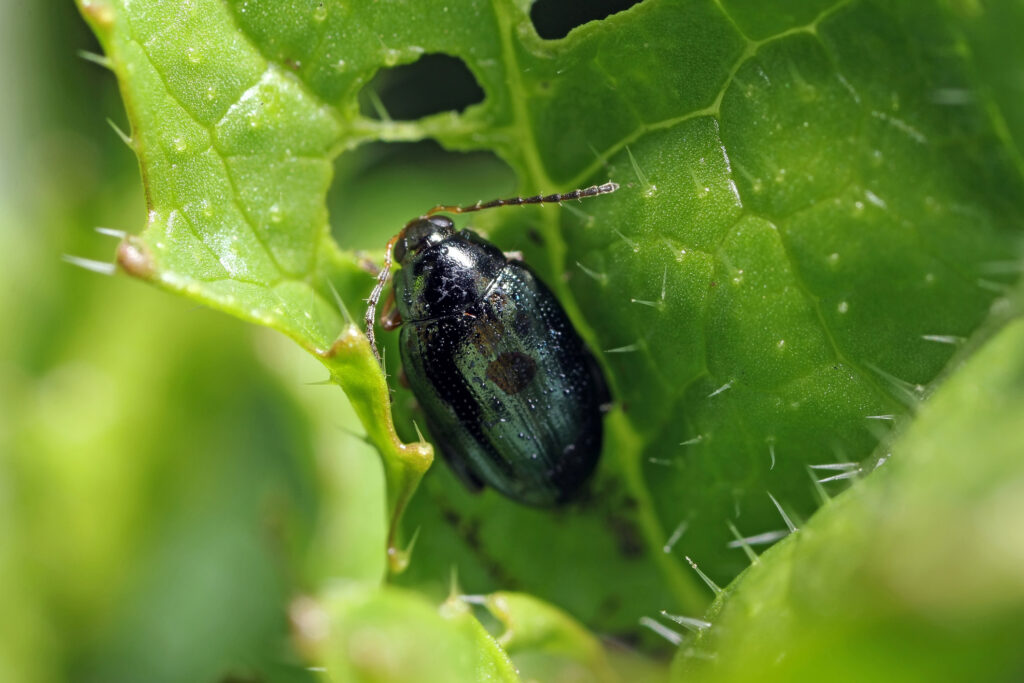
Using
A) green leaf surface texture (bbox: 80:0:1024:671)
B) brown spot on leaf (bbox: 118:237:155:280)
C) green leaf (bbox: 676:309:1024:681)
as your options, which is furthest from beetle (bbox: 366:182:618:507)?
green leaf (bbox: 676:309:1024:681)

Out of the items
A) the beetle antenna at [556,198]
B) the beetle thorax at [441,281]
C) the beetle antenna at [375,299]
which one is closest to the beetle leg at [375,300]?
the beetle antenna at [375,299]

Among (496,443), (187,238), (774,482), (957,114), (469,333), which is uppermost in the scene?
(187,238)

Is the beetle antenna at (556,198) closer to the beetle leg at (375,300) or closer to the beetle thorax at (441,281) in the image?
the beetle thorax at (441,281)

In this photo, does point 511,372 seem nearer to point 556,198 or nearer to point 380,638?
point 556,198

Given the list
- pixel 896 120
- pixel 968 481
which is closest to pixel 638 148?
pixel 896 120

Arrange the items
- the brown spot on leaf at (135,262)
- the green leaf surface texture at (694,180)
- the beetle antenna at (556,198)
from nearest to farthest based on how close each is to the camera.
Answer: the brown spot on leaf at (135,262) < the green leaf surface texture at (694,180) < the beetle antenna at (556,198)

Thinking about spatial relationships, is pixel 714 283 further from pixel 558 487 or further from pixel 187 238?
pixel 187 238
